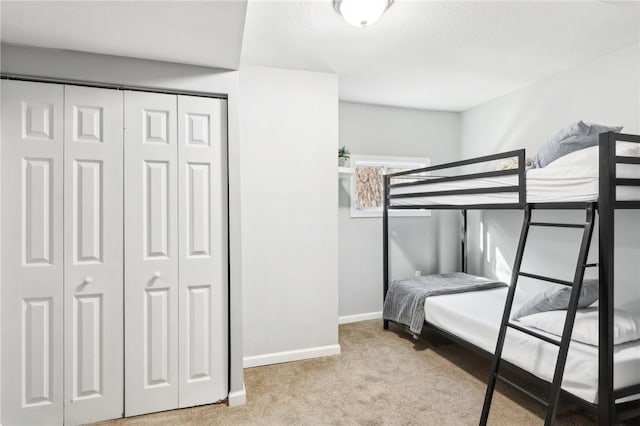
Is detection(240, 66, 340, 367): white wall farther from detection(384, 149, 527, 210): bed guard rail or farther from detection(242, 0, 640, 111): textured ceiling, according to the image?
detection(384, 149, 527, 210): bed guard rail

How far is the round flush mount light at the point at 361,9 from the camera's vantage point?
2066 mm

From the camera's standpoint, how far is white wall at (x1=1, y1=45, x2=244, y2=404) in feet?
6.91

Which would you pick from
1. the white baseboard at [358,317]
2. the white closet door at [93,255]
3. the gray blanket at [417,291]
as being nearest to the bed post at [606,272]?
the gray blanket at [417,291]

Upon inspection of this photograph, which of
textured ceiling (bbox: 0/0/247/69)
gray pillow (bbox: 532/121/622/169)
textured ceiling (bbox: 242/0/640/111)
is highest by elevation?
textured ceiling (bbox: 242/0/640/111)

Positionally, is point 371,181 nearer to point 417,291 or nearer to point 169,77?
point 417,291

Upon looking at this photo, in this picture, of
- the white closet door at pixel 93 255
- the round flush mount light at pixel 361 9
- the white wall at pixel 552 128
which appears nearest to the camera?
the round flush mount light at pixel 361 9

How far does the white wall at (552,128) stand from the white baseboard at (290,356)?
217cm

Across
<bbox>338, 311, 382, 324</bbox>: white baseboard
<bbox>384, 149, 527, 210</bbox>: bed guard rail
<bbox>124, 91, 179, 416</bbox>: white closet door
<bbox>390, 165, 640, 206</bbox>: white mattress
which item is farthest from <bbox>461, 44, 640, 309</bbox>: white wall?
<bbox>124, 91, 179, 416</bbox>: white closet door

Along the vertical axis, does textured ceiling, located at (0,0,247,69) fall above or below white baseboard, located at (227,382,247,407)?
above

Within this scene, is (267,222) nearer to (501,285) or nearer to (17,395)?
(17,395)

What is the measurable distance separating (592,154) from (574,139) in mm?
371

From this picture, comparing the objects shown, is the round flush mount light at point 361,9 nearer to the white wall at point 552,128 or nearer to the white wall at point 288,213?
the white wall at point 288,213

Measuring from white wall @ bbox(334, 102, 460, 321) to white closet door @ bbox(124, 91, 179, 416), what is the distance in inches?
84.3

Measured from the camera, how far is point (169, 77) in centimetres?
234
